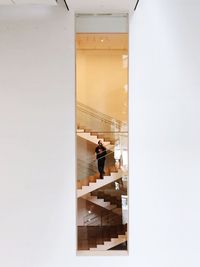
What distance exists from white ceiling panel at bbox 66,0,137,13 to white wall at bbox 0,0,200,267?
22 cm

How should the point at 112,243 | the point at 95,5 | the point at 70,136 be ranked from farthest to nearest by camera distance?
the point at 112,243 → the point at 70,136 → the point at 95,5

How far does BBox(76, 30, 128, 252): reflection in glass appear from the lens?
452 centimetres

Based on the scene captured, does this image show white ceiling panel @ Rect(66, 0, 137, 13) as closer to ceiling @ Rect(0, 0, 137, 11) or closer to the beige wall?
ceiling @ Rect(0, 0, 137, 11)

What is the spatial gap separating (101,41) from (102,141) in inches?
61.7

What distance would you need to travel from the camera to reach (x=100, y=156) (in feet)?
15.3

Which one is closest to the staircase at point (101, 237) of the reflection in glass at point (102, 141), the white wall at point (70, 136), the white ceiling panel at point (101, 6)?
the reflection in glass at point (102, 141)

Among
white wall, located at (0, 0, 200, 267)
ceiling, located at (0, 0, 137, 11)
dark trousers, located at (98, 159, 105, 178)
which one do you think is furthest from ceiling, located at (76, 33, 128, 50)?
dark trousers, located at (98, 159, 105, 178)

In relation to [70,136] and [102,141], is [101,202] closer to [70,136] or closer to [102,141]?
[102,141]

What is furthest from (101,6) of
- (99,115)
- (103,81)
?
(99,115)
